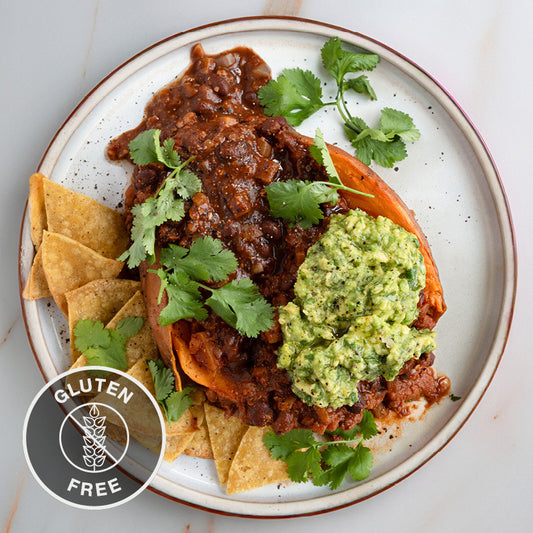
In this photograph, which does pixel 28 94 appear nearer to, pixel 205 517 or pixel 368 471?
pixel 205 517

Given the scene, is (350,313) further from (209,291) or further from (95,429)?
(95,429)

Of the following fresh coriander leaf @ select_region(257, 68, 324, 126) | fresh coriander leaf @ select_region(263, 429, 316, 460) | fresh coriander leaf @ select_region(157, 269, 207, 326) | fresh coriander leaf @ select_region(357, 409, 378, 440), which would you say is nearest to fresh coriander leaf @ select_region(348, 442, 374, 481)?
fresh coriander leaf @ select_region(357, 409, 378, 440)

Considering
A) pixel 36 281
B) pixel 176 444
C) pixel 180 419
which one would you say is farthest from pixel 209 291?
pixel 36 281

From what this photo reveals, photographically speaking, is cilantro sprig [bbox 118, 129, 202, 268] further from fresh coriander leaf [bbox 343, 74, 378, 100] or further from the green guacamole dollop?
fresh coriander leaf [bbox 343, 74, 378, 100]

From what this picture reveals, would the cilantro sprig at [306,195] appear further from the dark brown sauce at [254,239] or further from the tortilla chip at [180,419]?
the tortilla chip at [180,419]

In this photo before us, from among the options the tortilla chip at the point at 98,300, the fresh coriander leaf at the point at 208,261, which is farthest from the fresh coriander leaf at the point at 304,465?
the tortilla chip at the point at 98,300

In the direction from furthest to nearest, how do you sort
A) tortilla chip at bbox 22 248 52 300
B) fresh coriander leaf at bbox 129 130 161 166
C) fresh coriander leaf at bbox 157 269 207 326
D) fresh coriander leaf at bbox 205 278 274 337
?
tortilla chip at bbox 22 248 52 300
fresh coriander leaf at bbox 129 130 161 166
fresh coriander leaf at bbox 157 269 207 326
fresh coriander leaf at bbox 205 278 274 337

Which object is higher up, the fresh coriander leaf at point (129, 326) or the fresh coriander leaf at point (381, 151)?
the fresh coriander leaf at point (381, 151)
